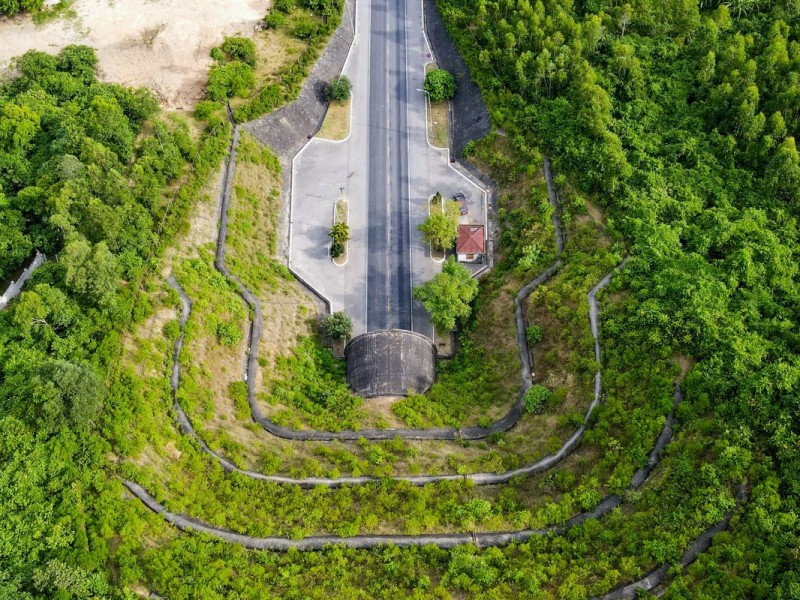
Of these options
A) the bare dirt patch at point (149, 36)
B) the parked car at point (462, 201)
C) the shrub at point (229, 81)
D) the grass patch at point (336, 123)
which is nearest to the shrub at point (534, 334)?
the parked car at point (462, 201)

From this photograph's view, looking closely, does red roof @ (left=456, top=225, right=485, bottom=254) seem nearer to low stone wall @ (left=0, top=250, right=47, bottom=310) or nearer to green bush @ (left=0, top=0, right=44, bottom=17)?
low stone wall @ (left=0, top=250, right=47, bottom=310)

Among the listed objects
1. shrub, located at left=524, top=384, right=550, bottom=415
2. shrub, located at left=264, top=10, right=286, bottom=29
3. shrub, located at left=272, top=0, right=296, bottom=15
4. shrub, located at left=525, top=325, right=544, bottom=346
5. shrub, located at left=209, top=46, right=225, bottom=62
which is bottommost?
shrub, located at left=524, top=384, right=550, bottom=415

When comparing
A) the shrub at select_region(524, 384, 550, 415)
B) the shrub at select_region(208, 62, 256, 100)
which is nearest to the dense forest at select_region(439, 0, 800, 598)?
the shrub at select_region(524, 384, 550, 415)

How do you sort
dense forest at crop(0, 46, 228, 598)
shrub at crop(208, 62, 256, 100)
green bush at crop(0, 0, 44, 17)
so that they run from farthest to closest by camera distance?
Answer: 1. green bush at crop(0, 0, 44, 17)
2. shrub at crop(208, 62, 256, 100)
3. dense forest at crop(0, 46, 228, 598)

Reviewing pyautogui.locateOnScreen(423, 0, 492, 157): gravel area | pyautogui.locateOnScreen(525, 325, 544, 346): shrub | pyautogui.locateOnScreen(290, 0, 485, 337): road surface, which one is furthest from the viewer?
pyautogui.locateOnScreen(423, 0, 492, 157): gravel area

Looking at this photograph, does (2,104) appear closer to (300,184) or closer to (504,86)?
(300,184)

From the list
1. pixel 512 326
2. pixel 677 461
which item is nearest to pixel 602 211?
pixel 512 326
